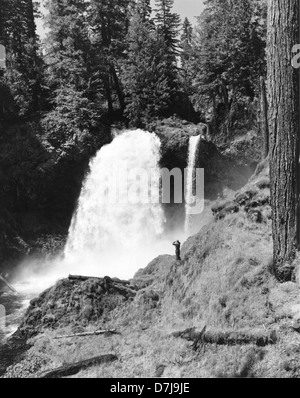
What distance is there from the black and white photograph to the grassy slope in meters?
0.04

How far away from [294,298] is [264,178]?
572cm

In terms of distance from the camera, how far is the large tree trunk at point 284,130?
7781mm

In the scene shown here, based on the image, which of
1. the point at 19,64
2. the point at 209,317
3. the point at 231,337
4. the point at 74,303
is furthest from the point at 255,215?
the point at 19,64

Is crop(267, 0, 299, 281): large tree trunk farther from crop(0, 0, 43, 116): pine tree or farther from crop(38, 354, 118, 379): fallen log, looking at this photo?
crop(0, 0, 43, 116): pine tree

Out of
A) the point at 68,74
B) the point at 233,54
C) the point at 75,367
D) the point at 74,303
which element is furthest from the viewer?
the point at 68,74

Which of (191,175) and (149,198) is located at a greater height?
(191,175)

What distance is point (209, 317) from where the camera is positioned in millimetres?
8867

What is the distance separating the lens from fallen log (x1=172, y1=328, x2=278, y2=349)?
7055 mm

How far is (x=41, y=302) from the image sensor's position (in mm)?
13023

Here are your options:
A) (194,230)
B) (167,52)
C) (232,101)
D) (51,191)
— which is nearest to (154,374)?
(194,230)

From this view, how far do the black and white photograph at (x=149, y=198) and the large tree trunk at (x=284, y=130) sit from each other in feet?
0.10

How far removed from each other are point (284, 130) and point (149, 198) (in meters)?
17.0

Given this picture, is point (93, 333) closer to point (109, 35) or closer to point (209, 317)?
point (209, 317)
